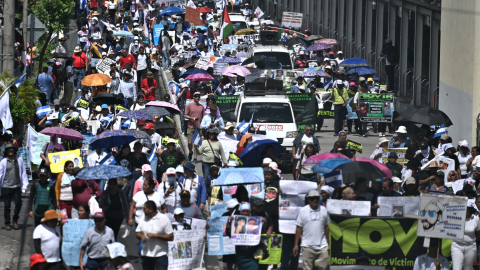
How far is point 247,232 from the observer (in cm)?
1266

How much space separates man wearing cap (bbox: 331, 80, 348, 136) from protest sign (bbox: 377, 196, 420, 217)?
12.6 meters

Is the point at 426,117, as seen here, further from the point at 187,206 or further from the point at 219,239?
the point at 219,239

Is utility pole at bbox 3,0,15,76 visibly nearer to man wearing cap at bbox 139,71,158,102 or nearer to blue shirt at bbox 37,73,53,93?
blue shirt at bbox 37,73,53,93

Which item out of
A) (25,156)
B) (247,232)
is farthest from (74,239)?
(25,156)

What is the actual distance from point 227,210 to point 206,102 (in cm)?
1030

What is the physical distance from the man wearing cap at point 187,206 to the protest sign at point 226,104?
30.0 feet

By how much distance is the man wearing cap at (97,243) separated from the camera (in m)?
11.9

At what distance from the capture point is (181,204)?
45.2 ft

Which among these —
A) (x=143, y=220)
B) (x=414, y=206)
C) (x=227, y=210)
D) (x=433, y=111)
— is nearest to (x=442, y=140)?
(x=433, y=111)

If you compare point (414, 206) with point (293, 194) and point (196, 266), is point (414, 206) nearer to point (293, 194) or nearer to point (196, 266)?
point (293, 194)

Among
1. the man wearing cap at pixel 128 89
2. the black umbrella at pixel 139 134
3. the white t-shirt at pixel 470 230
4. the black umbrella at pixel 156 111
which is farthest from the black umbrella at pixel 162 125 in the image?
the white t-shirt at pixel 470 230

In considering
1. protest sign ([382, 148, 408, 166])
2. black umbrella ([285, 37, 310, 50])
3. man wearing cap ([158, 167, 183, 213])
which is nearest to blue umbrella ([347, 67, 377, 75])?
black umbrella ([285, 37, 310, 50])

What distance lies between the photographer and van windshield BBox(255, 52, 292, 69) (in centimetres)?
3064

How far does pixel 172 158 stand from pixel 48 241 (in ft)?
15.0
